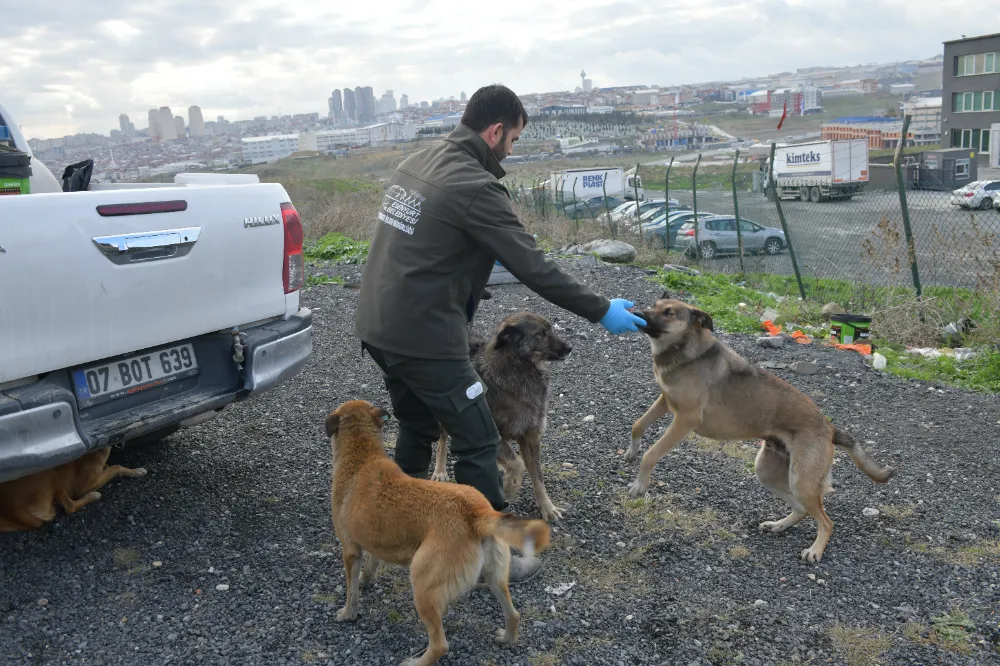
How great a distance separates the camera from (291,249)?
4578mm

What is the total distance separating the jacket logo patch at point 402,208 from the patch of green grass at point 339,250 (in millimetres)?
10160

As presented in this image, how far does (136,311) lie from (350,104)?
92.4m

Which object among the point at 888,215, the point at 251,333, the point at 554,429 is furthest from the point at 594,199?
the point at 251,333

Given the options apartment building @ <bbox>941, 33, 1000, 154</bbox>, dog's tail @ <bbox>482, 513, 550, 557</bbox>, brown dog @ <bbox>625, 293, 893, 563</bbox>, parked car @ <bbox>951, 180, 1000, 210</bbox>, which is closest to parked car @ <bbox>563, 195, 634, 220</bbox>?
parked car @ <bbox>951, 180, 1000, 210</bbox>

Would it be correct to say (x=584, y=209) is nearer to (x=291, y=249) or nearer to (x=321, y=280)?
(x=321, y=280)

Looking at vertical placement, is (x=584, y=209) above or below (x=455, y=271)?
below

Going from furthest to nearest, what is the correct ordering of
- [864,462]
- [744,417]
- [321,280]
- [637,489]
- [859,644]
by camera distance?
1. [321,280]
2. [637,489]
3. [744,417]
4. [864,462]
5. [859,644]

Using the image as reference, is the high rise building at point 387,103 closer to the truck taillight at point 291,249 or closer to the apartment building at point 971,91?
the apartment building at point 971,91

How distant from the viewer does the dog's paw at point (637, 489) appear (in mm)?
4680

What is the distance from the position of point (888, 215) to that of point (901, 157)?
2.92 feet

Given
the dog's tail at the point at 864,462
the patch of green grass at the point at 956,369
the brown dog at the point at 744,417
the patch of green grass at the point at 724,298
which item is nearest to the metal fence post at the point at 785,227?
the patch of green grass at the point at 724,298

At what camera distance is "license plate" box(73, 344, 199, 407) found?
11.8 feet

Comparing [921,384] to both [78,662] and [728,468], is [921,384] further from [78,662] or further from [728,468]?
[78,662]

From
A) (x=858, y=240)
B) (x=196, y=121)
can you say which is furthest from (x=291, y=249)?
(x=196, y=121)
